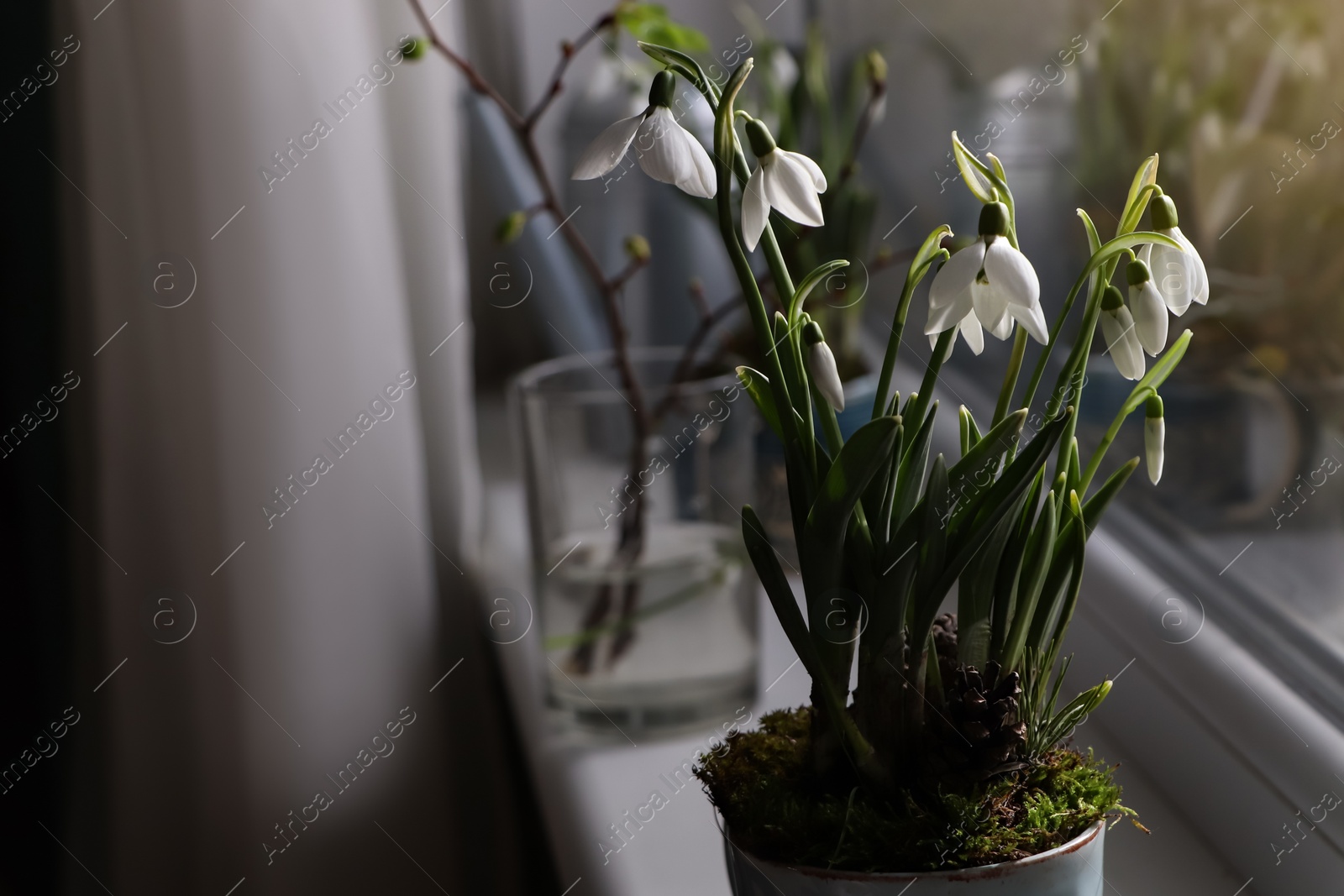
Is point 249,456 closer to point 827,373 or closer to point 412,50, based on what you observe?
point 412,50

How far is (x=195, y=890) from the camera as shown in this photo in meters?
0.72

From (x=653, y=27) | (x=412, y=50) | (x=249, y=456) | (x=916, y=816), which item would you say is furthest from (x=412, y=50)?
(x=916, y=816)

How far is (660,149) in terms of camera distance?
290 millimetres

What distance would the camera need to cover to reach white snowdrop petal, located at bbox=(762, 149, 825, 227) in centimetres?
29

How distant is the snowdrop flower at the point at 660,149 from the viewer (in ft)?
0.95

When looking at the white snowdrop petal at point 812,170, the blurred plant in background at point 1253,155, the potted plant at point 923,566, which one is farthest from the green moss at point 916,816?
the blurred plant in background at point 1253,155

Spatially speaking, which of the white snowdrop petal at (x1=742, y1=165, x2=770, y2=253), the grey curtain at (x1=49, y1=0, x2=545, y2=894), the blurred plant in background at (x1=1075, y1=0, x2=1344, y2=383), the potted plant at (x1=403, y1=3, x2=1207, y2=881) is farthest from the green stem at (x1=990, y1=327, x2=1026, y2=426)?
the grey curtain at (x1=49, y1=0, x2=545, y2=894)

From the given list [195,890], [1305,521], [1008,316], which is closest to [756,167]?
[1008,316]

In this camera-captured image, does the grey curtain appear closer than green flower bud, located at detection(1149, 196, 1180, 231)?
No

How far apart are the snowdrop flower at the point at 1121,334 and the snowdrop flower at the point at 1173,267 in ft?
0.04

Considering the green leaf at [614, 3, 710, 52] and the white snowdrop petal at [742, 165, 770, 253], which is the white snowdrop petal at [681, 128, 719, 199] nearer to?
the white snowdrop petal at [742, 165, 770, 253]

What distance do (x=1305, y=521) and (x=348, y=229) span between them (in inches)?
24.9

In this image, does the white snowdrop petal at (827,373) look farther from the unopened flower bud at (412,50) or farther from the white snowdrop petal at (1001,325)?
the unopened flower bud at (412,50)

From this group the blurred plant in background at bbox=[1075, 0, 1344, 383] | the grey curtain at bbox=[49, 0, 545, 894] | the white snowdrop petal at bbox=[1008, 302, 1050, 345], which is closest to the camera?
the white snowdrop petal at bbox=[1008, 302, 1050, 345]
